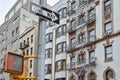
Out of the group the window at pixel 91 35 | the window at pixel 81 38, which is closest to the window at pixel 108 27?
the window at pixel 91 35

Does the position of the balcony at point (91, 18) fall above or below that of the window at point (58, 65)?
above

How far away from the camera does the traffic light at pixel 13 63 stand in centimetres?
535

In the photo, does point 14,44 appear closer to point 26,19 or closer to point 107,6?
point 26,19

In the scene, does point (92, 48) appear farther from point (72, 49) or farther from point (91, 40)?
point (72, 49)

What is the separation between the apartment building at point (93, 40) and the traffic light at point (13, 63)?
100 feet

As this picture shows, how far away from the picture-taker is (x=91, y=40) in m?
41.8

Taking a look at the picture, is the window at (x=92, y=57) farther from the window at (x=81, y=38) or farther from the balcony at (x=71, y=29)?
the balcony at (x=71, y=29)

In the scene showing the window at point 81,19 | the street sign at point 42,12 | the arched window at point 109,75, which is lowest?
the arched window at point 109,75

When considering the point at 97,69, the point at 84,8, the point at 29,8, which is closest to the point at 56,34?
the point at 84,8

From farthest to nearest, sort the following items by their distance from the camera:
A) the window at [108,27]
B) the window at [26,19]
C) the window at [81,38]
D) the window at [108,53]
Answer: the window at [26,19] → the window at [81,38] → the window at [108,27] → the window at [108,53]

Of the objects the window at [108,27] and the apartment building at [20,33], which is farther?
the apartment building at [20,33]

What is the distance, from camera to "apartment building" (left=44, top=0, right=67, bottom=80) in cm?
4888

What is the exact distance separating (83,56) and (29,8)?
37414mm

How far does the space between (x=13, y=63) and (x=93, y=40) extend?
1420 inches
